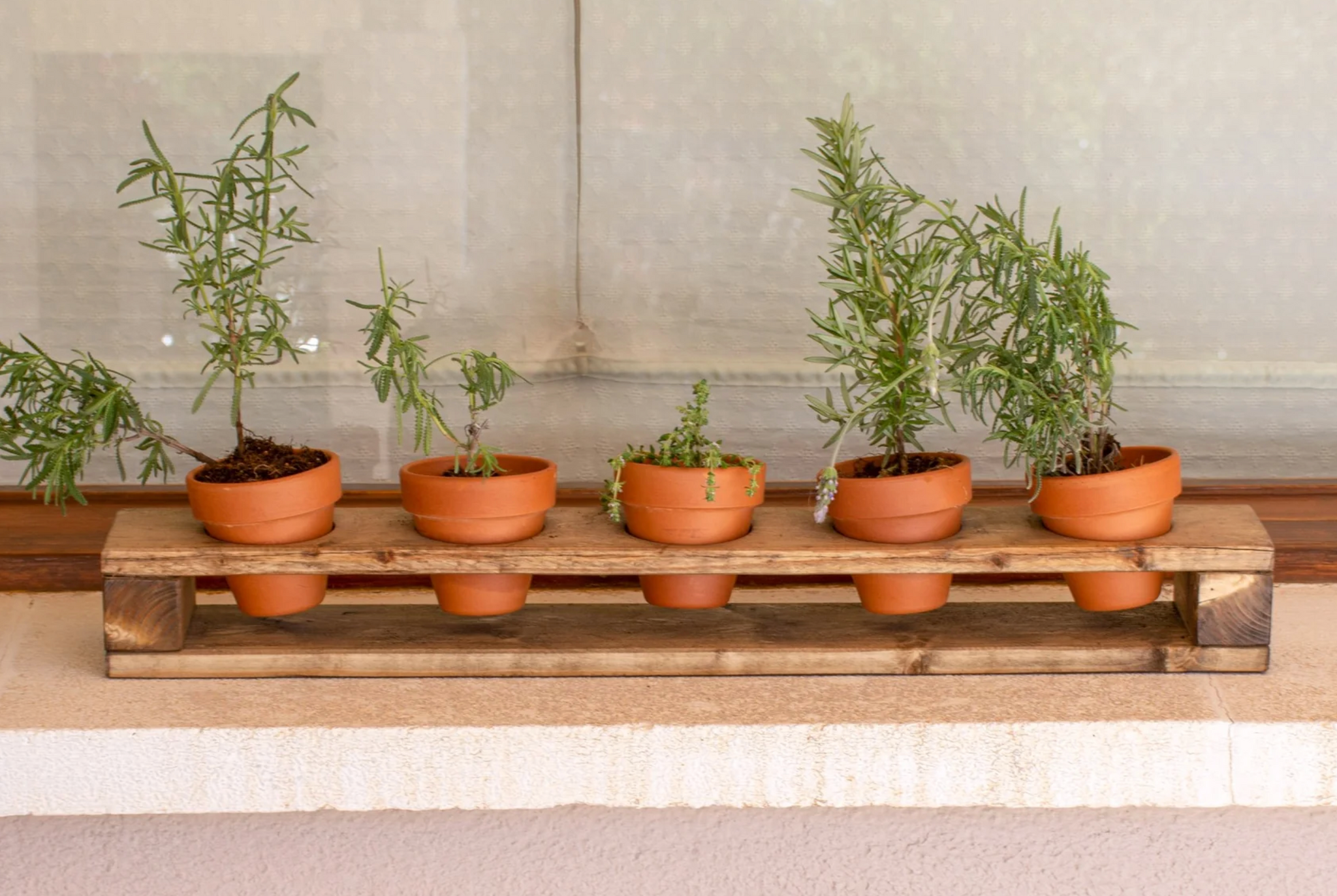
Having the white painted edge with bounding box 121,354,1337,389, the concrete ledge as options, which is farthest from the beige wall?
the concrete ledge

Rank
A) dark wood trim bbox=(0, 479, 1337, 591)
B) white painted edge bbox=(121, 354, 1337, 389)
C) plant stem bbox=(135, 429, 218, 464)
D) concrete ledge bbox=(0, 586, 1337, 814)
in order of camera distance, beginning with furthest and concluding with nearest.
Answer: white painted edge bbox=(121, 354, 1337, 389)
dark wood trim bbox=(0, 479, 1337, 591)
plant stem bbox=(135, 429, 218, 464)
concrete ledge bbox=(0, 586, 1337, 814)

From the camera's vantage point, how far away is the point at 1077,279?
1.19 m

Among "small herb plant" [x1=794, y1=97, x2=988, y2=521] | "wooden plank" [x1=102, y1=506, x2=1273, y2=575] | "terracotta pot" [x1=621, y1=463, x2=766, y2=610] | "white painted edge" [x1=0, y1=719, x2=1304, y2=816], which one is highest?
"small herb plant" [x1=794, y1=97, x2=988, y2=521]

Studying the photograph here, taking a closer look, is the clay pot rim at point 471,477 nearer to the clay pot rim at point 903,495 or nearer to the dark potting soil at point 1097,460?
the clay pot rim at point 903,495

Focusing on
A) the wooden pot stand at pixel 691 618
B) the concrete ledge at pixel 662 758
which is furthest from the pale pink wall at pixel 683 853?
the wooden pot stand at pixel 691 618

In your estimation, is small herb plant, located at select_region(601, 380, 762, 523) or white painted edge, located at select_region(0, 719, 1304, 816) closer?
white painted edge, located at select_region(0, 719, 1304, 816)

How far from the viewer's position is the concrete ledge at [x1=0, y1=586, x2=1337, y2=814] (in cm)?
115

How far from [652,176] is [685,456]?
0.54 metres

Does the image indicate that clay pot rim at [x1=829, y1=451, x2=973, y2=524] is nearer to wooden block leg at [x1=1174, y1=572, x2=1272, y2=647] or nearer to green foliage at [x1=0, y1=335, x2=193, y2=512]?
wooden block leg at [x1=1174, y1=572, x2=1272, y2=647]

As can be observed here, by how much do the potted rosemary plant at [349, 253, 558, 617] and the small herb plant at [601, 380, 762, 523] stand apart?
67mm

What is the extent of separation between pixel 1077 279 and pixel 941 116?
1.80 ft

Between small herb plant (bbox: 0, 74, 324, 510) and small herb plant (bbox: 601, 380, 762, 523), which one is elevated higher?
small herb plant (bbox: 0, 74, 324, 510)

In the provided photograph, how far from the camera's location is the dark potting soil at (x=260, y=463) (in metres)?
1.26

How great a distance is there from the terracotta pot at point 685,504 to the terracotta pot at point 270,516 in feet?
1.06
